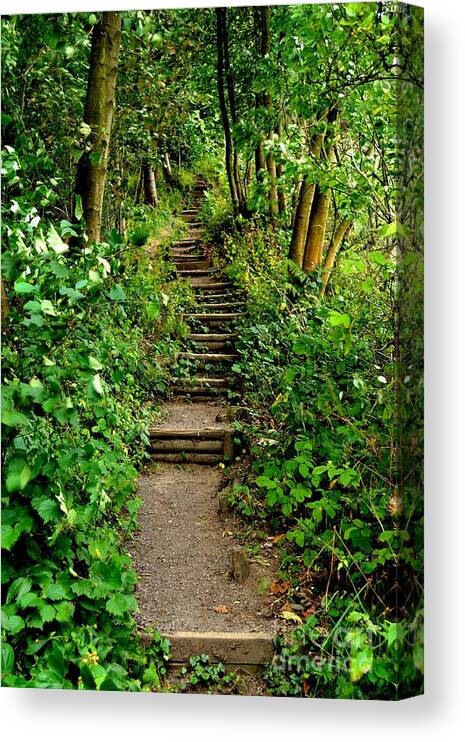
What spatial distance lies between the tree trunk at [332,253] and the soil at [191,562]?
26.9 inches

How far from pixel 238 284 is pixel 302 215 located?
40cm

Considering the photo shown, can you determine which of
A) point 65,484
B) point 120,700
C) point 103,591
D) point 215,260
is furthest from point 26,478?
point 215,260

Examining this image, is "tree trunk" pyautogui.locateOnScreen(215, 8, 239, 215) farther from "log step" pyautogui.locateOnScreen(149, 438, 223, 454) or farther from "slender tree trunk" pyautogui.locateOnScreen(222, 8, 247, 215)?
"log step" pyautogui.locateOnScreen(149, 438, 223, 454)

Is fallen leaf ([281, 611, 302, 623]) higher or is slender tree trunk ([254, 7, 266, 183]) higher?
slender tree trunk ([254, 7, 266, 183])

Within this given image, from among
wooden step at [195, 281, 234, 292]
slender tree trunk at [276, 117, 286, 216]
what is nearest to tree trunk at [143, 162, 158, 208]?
wooden step at [195, 281, 234, 292]

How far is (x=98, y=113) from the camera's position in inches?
117

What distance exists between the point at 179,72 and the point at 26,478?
166 centimetres

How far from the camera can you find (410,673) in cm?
253

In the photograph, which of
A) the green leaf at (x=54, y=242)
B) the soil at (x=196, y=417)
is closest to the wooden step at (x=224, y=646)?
the soil at (x=196, y=417)

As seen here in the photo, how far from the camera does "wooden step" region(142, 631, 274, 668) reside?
8.70 feet

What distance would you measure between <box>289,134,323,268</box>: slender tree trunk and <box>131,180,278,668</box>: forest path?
1.03ft

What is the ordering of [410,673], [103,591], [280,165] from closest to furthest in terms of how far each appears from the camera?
[410,673]
[103,591]
[280,165]

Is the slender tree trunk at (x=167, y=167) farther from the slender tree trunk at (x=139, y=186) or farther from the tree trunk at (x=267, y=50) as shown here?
the tree trunk at (x=267, y=50)

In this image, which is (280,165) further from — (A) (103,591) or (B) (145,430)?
(A) (103,591)
